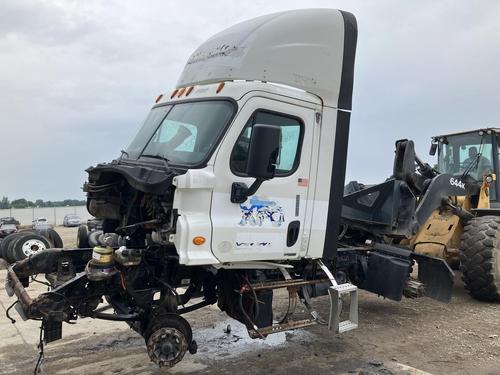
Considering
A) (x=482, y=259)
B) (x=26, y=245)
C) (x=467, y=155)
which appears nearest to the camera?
(x=482, y=259)

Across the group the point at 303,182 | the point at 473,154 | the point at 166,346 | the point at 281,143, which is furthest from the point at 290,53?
the point at 473,154

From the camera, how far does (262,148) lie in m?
4.06

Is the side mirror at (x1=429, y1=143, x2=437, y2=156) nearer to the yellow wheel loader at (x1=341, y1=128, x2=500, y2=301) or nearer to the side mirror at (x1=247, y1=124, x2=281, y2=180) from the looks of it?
the yellow wheel loader at (x1=341, y1=128, x2=500, y2=301)

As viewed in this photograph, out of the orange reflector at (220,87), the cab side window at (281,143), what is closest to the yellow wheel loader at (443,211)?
the cab side window at (281,143)

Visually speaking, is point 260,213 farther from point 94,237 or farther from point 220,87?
point 94,237

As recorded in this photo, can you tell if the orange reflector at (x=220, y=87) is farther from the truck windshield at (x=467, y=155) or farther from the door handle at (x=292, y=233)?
the truck windshield at (x=467, y=155)

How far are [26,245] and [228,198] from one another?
6.79 metres

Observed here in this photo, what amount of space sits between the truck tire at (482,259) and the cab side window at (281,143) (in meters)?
4.14

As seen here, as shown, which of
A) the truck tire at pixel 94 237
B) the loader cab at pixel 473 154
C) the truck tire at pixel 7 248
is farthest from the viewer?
the truck tire at pixel 7 248

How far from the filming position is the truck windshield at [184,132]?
451 cm

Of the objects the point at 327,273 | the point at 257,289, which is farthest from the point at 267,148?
the point at 327,273

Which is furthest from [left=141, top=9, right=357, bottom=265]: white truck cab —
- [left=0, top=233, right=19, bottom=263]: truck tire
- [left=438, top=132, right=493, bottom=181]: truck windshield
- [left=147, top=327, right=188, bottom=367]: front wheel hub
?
[left=0, top=233, right=19, bottom=263]: truck tire

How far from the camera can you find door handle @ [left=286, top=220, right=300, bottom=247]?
490 cm

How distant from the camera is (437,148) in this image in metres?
10.1
